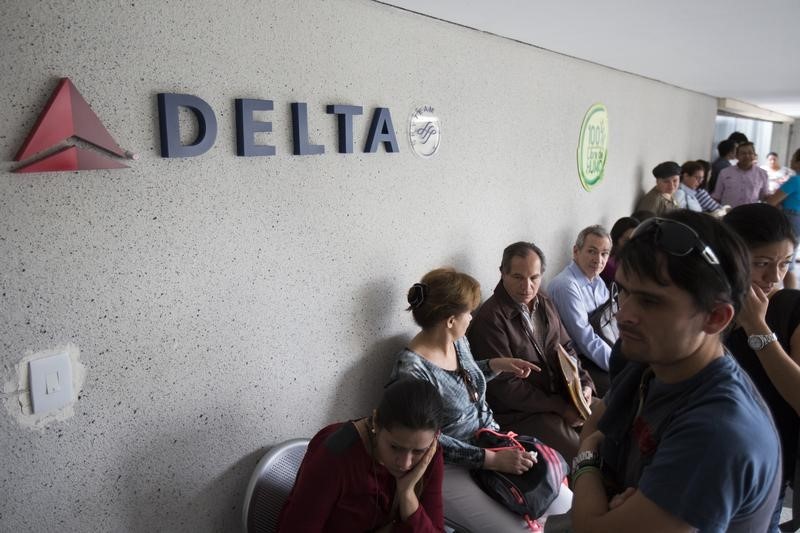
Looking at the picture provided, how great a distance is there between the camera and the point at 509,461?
7.02ft

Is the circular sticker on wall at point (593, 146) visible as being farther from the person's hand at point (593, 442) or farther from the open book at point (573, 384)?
the person's hand at point (593, 442)

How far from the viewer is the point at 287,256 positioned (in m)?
1.96

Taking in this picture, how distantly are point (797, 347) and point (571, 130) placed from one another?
8.89 feet

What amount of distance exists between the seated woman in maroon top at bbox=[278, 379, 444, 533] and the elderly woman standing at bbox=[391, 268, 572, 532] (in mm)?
480

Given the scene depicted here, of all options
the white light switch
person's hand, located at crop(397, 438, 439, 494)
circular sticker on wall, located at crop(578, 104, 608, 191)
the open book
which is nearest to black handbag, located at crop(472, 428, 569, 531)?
the open book

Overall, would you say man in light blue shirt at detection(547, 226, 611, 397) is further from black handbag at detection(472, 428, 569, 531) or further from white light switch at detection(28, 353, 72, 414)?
white light switch at detection(28, 353, 72, 414)

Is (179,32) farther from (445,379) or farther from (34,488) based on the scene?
(445,379)

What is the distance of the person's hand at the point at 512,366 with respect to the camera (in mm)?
2477

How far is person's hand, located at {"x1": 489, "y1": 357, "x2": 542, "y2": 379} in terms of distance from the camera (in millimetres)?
2477

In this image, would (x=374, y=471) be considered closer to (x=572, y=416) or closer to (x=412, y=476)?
(x=412, y=476)

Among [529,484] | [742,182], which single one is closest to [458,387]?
[529,484]

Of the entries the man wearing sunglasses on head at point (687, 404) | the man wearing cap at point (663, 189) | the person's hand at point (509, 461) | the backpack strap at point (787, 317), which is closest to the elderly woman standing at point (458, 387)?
the person's hand at point (509, 461)

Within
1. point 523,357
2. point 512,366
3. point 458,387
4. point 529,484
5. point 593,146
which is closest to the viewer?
point 529,484

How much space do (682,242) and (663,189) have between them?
15.6 feet
